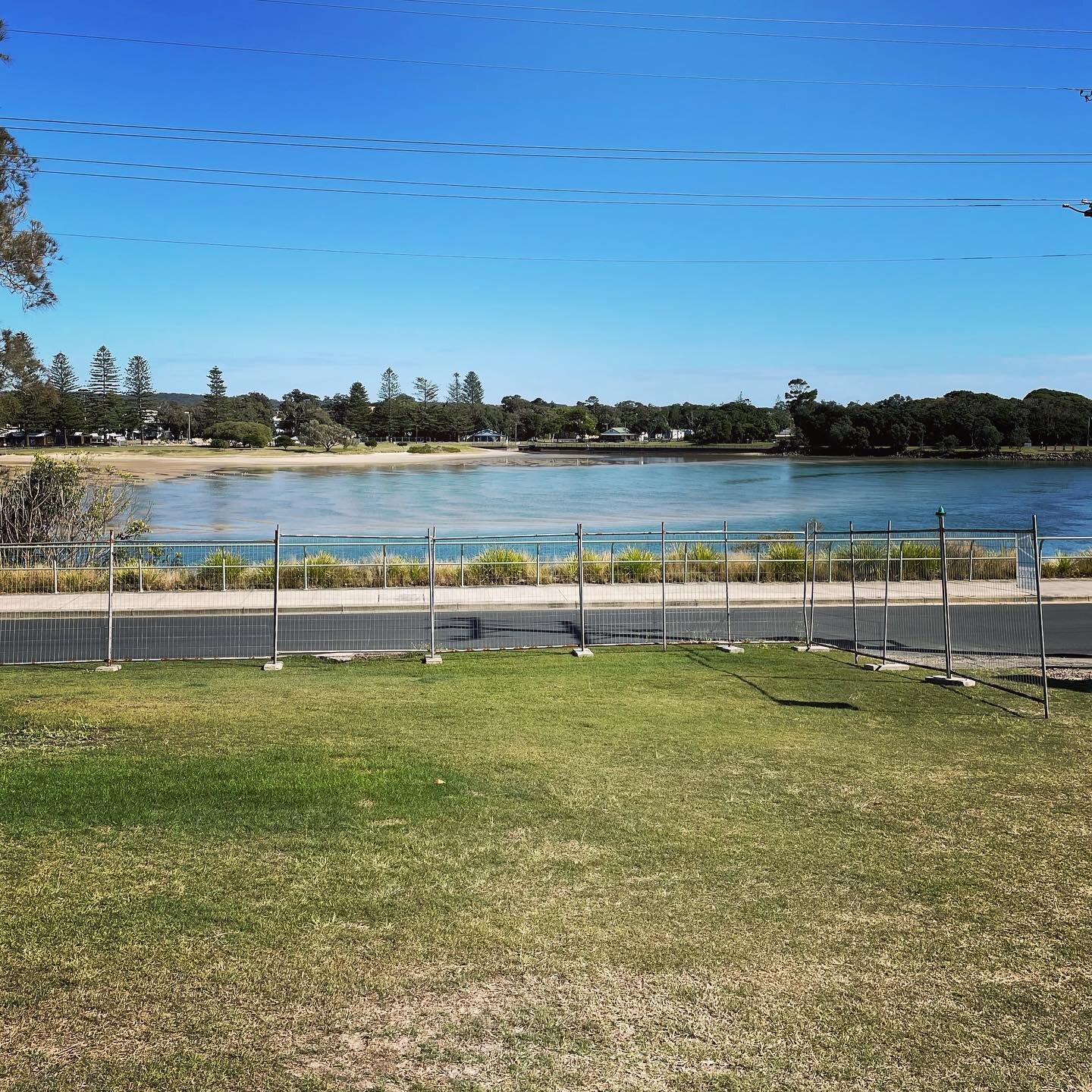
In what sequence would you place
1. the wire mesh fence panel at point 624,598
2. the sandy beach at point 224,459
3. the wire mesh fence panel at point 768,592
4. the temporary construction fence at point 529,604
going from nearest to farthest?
the temporary construction fence at point 529,604
the wire mesh fence panel at point 624,598
the wire mesh fence panel at point 768,592
the sandy beach at point 224,459

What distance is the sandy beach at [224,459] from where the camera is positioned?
112938 millimetres

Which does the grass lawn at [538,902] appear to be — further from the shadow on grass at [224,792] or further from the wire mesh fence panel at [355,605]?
the wire mesh fence panel at [355,605]

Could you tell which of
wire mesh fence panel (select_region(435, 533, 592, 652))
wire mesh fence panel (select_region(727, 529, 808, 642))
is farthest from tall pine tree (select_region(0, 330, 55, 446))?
wire mesh fence panel (select_region(727, 529, 808, 642))

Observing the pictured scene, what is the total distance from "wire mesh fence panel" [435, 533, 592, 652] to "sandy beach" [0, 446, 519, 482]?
77.1 m

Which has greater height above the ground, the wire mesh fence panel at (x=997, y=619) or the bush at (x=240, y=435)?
the bush at (x=240, y=435)

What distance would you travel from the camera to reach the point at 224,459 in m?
140

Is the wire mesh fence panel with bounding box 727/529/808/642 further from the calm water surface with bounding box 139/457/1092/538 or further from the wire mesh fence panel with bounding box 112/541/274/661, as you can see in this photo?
the calm water surface with bounding box 139/457/1092/538

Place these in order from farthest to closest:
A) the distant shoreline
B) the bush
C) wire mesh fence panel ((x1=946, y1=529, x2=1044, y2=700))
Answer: the bush < the distant shoreline < wire mesh fence panel ((x1=946, y1=529, x2=1044, y2=700))

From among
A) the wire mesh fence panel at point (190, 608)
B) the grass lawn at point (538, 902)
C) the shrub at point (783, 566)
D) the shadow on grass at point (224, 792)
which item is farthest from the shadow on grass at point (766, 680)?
the shrub at point (783, 566)

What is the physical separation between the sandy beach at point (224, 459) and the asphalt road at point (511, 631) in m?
82.2

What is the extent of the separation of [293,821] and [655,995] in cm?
360

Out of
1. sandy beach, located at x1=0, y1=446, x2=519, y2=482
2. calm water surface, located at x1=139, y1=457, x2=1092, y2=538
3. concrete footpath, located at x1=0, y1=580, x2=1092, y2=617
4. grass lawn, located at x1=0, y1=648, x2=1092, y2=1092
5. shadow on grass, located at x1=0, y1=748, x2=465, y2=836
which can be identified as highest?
sandy beach, located at x1=0, y1=446, x2=519, y2=482

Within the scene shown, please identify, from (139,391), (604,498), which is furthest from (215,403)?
(604,498)

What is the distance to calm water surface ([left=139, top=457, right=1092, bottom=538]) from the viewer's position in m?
67.0
